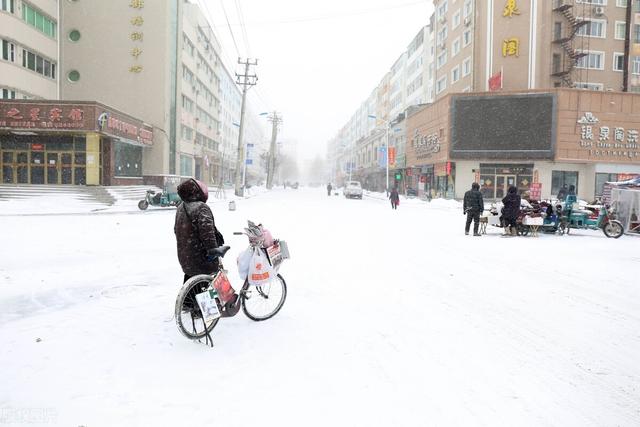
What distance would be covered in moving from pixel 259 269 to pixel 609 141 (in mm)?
40233

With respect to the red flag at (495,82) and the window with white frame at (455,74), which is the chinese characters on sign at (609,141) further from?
the window with white frame at (455,74)

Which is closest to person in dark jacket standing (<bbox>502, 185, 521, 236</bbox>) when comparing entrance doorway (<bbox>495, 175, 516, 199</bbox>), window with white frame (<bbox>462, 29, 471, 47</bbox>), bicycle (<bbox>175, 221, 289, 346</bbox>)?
bicycle (<bbox>175, 221, 289, 346</bbox>)

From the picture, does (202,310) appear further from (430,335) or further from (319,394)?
(430,335)

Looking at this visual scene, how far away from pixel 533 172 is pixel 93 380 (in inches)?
1536

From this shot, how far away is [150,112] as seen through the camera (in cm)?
3950

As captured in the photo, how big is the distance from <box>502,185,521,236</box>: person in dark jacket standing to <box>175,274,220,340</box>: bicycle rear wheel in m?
11.7

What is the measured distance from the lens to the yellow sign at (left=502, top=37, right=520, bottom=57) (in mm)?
38678

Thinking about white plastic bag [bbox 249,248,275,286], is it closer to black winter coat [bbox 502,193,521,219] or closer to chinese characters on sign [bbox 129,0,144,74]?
black winter coat [bbox 502,193,521,219]

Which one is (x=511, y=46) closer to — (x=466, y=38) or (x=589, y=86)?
(x=466, y=38)

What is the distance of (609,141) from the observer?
36750 millimetres

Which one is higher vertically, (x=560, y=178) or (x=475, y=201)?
(x=560, y=178)

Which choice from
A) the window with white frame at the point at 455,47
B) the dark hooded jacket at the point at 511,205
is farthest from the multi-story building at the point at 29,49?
the window with white frame at the point at 455,47

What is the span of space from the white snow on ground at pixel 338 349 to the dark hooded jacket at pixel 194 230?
0.78 meters

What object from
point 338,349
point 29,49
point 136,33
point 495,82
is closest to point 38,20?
point 29,49
